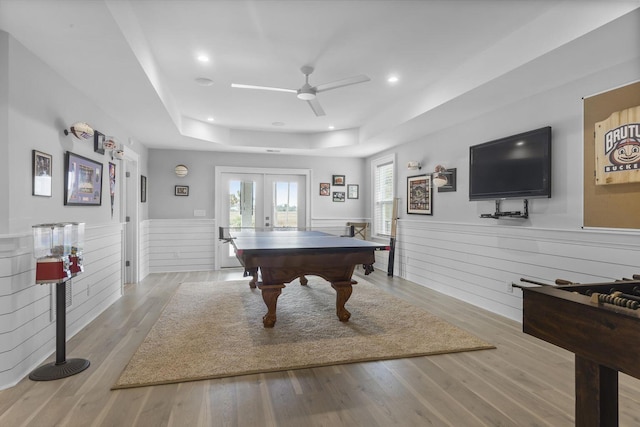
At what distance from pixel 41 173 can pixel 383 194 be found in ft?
17.7

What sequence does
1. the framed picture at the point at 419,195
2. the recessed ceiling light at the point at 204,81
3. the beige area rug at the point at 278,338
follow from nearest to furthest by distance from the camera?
the beige area rug at the point at 278,338 → the recessed ceiling light at the point at 204,81 → the framed picture at the point at 419,195

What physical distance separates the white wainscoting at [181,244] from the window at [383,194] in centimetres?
329

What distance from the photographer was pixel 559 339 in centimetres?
133

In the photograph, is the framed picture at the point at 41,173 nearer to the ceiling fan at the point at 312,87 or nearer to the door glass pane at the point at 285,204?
the ceiling fan at the point at 312,87

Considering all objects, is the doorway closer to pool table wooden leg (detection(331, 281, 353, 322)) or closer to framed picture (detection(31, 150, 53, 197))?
framed picture (detection(31, 150, 53, 197))

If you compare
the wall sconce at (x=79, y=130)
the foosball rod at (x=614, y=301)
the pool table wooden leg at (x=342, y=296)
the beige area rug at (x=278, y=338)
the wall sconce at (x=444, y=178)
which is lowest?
the beige area rug at (x=278, y=338)

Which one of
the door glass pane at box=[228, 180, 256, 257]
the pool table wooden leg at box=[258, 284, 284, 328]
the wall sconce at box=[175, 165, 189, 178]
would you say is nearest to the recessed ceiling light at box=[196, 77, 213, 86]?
the pool table wooden leg at box=[258, 284, 284, 328]

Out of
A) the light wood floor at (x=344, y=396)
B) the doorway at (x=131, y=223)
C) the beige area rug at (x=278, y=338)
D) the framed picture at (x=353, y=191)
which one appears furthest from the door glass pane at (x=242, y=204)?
the light wood floor at (x=344, y=396)

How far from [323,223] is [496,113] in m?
4.17

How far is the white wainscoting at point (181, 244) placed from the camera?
6.34m

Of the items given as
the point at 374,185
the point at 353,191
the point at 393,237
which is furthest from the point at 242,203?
the point at 393,237

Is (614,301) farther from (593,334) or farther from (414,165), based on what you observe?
(414,165)

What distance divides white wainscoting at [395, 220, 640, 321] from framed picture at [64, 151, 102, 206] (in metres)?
4.39

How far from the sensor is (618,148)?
2631 mm
